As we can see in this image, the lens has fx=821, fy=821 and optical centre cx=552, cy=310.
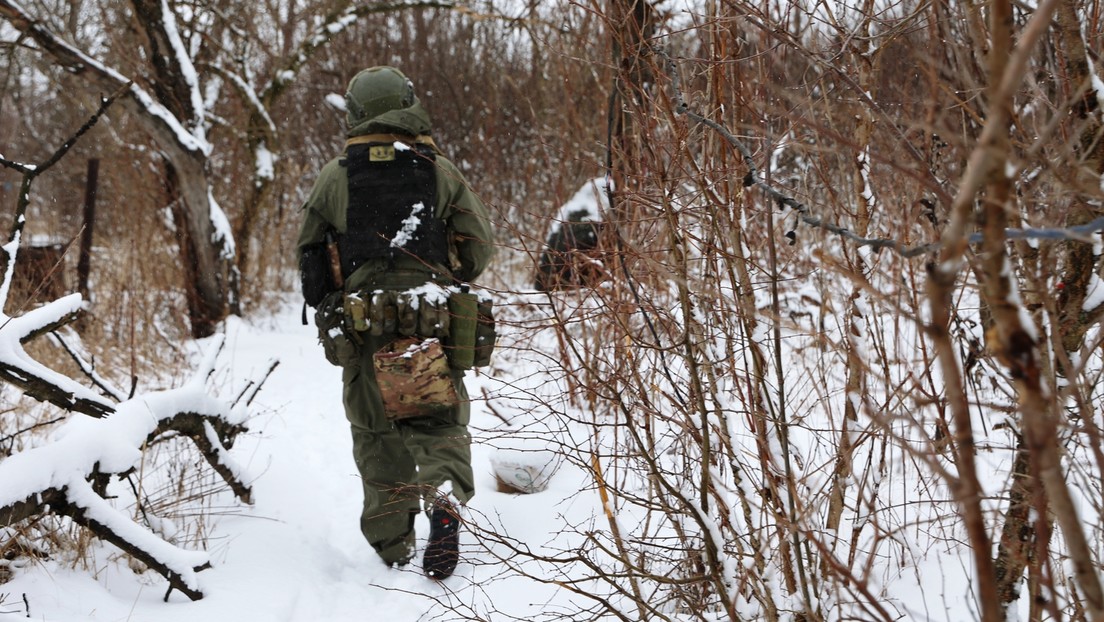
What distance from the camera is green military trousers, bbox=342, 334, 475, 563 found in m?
3.21

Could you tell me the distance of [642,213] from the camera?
2.82 m

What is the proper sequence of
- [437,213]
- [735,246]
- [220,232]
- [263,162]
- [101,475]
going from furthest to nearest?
[263,162] < [220,232] < [437,213] < [101,475] < [735,246]

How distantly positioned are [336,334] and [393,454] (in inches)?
21.6

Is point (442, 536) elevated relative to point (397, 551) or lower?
elevated

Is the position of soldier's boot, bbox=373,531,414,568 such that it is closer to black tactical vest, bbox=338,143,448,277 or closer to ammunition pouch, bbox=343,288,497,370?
ammunition pouch, bbox=343,288,497,370

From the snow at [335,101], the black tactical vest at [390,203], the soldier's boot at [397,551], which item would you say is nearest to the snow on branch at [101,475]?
the soldier's boot at [397,551]

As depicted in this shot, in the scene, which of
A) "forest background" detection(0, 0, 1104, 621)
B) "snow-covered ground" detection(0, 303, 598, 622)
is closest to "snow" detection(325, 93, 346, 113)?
"forest background" detection(0, 0, 1104, 621)

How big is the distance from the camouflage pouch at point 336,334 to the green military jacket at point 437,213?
10 cm

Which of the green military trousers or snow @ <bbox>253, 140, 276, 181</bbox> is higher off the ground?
snow @ <bbox>253, 140, 276, 181</bbox>

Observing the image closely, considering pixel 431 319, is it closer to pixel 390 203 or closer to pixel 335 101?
pixel 390 203

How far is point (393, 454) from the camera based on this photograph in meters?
3.34

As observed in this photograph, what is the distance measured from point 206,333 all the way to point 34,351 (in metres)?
1.84

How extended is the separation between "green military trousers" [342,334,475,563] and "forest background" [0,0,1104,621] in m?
0.44

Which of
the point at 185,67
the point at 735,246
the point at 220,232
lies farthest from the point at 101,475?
the point at 185,67
